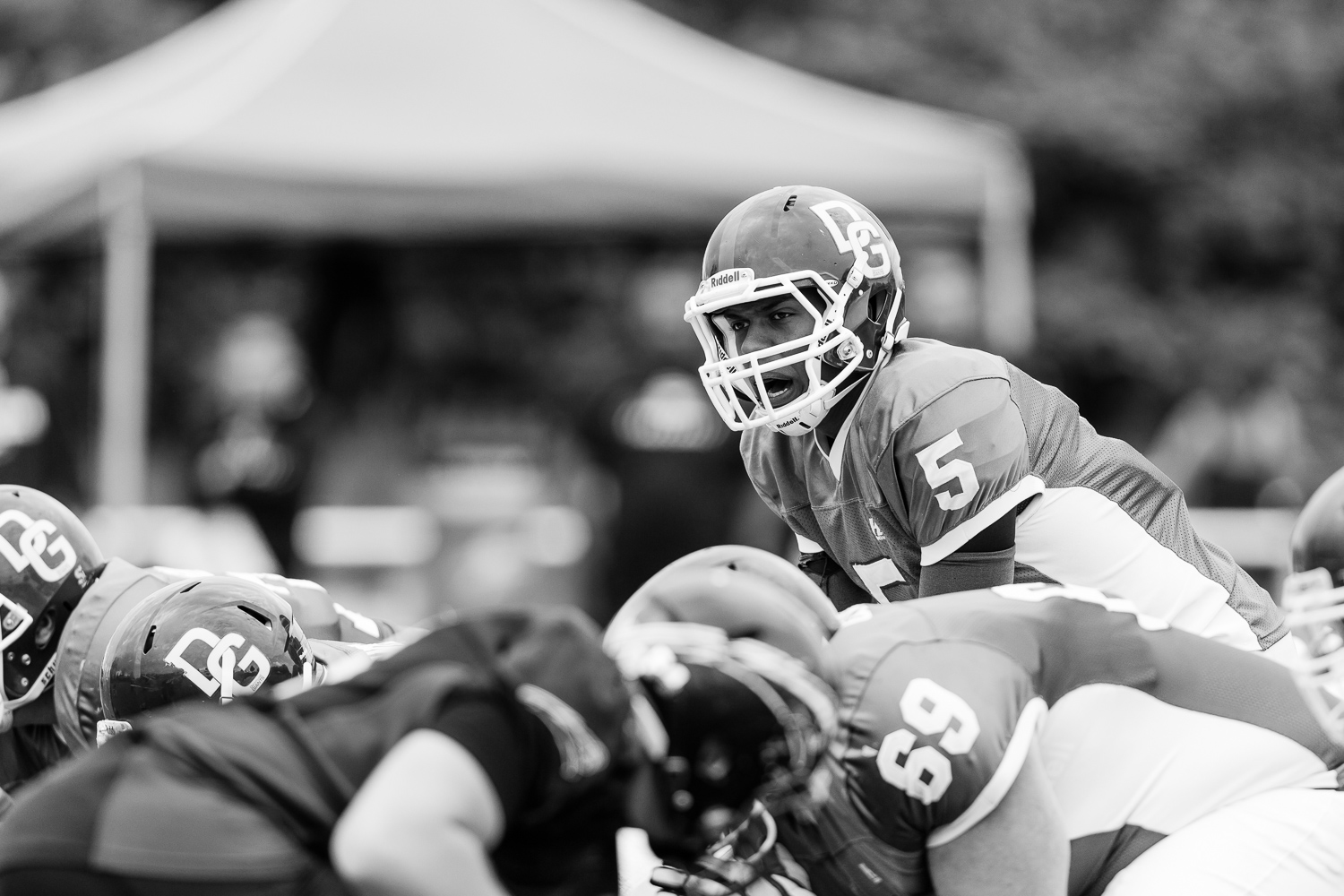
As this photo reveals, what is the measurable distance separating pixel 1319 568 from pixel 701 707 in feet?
3.76

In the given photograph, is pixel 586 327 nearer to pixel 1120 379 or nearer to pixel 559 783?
pixel 1120 379

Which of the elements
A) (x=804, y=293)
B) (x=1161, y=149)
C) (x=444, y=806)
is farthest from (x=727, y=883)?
(x=1161, y=149)

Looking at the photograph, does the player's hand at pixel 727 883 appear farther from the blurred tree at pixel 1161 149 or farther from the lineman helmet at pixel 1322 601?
the blurred tree at pixel 1161 149

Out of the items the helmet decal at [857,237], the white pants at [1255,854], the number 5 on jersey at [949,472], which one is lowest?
the white pants at [1255,854]

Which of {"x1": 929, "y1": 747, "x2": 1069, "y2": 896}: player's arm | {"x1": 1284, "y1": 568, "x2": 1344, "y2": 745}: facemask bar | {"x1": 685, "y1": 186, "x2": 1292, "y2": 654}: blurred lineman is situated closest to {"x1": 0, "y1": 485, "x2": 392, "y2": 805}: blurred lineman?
{"x1": 685, "y1": 186, "x2": 1292, "y2": 654}: blurred lineman

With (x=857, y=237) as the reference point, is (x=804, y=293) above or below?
below

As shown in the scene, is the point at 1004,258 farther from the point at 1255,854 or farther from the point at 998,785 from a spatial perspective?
the point at 998,785

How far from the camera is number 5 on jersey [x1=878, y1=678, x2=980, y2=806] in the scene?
2.91 m

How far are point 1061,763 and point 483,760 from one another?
122 cm

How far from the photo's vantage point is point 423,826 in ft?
8.29

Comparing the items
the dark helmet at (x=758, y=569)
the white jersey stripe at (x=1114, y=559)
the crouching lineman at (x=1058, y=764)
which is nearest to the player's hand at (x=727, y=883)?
the crouching lineman at (x=1058, y=764)

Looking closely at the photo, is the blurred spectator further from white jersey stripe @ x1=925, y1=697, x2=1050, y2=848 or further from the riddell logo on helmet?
white jersey stripe @ x1=925, y1=697, x2=1050, y2=848

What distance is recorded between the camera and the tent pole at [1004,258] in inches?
412

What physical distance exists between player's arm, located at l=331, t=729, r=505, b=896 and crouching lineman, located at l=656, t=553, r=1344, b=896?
1.96ft
